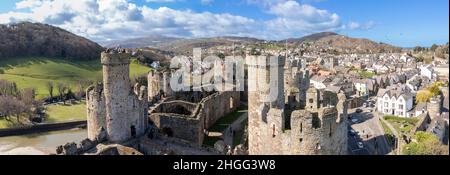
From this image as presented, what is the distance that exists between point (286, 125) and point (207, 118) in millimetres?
15999

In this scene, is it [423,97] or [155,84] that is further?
[423,97]

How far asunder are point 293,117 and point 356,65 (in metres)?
110

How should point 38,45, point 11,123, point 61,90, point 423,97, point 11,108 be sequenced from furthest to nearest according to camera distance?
1. point 38,45
2. point 61,90
3. point 423,97
4. point 11,108
5. point 11,123

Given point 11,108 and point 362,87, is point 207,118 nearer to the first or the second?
point 11,108

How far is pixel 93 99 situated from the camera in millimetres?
24688

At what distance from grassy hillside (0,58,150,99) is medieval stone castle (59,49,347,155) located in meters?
44.7

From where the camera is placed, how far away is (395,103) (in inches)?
1893

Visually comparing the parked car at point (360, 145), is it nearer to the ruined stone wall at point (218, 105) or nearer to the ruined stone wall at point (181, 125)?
the ruined stone wall at point (181, 125)

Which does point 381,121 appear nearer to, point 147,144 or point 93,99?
point 147,144

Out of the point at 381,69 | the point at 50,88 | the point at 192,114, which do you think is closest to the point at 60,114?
the point at 50,88

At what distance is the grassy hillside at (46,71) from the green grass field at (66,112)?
927 centimetres
